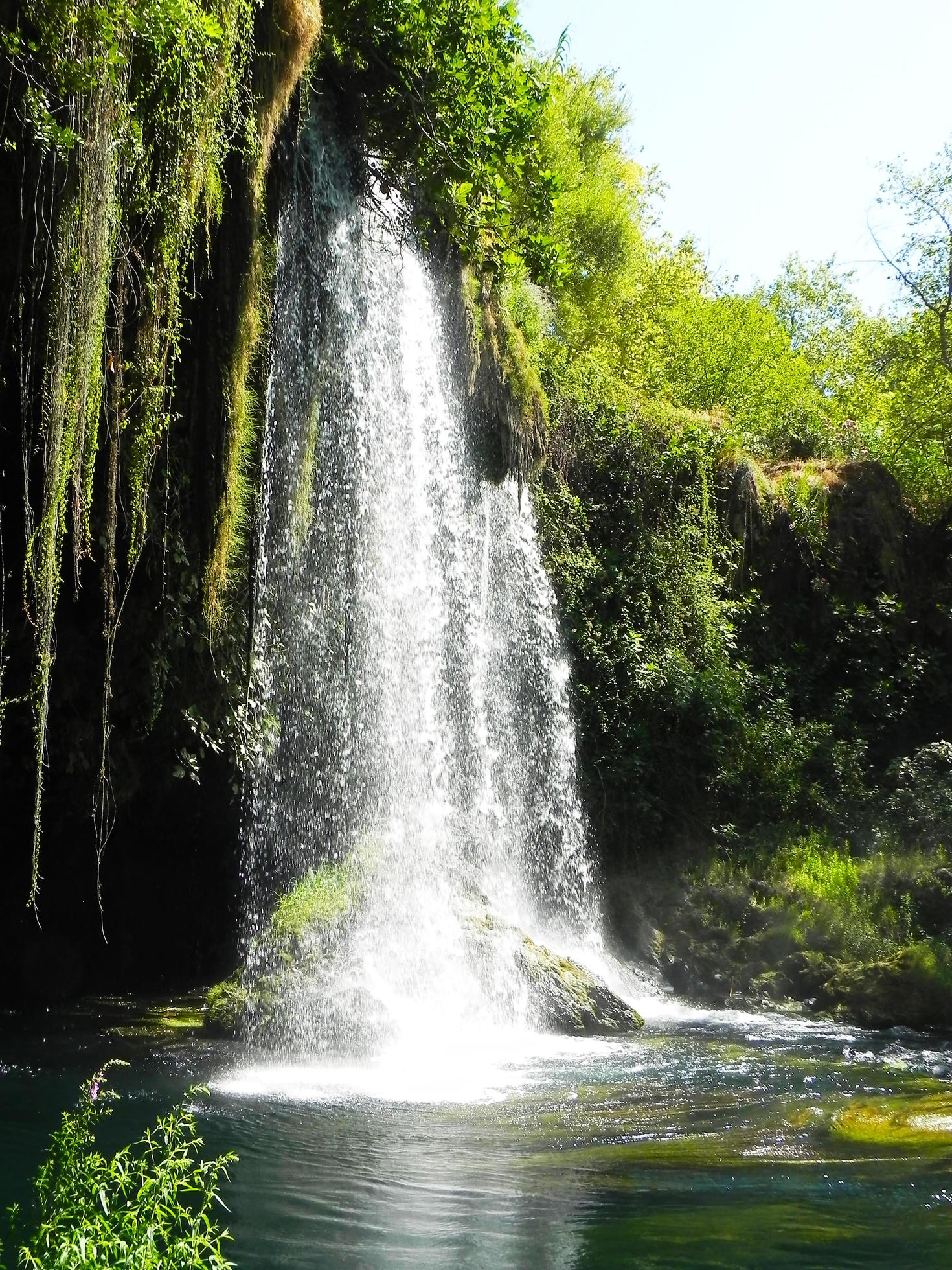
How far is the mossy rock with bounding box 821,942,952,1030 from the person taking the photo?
10.8 metres

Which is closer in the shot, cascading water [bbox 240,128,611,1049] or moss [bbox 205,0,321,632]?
moss [bbox 205,0,321,632]

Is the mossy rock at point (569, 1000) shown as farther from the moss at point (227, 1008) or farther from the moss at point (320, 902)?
the moss at point (227, 1008)

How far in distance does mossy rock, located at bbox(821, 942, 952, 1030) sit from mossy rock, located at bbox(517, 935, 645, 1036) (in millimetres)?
2296

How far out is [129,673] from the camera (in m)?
9.07

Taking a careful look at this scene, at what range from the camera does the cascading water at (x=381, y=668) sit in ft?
33.4

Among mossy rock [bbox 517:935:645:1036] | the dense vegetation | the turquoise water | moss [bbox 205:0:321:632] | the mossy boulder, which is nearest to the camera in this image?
the turquoise water

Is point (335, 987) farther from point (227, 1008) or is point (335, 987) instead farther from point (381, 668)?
point (381, 668)

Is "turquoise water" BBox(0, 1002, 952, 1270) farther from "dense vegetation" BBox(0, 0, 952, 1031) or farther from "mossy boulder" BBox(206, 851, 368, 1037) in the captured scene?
"dense vegetation" BBox(0, 0, 952, 1031)

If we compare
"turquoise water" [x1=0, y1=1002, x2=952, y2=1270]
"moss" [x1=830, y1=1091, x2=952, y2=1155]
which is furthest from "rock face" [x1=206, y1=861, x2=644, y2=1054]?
"moss" [x1=830, y1=1091, x2=952, y2=1155]

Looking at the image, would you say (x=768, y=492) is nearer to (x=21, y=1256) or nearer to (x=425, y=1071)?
(x=425, y=1071)

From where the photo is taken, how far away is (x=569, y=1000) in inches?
396

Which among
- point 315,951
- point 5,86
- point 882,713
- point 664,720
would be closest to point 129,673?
point 315,951

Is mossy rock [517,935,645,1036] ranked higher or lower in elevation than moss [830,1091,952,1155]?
higher

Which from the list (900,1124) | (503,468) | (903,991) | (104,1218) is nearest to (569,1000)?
(903,991)
